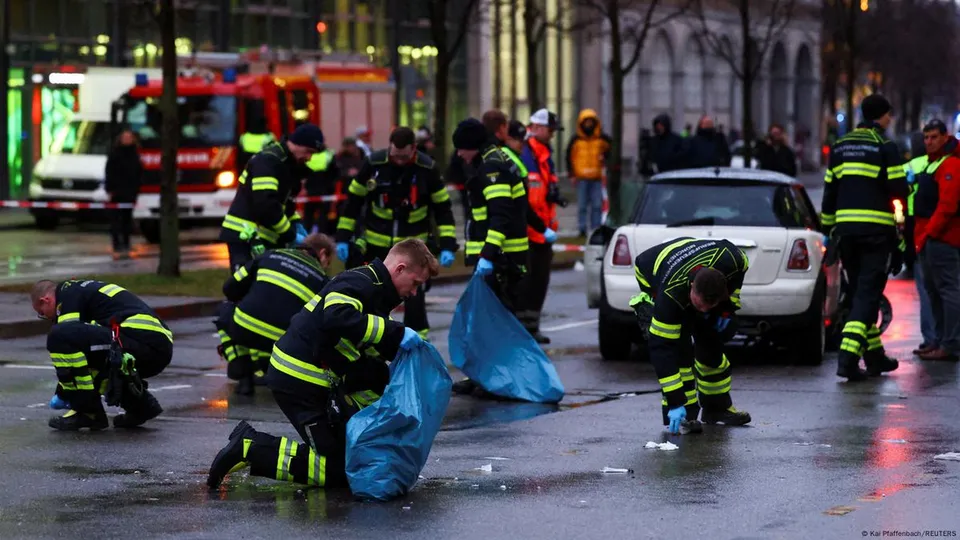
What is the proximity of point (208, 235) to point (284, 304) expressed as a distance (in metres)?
19.3

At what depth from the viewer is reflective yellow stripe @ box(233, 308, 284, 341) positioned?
37.4ft

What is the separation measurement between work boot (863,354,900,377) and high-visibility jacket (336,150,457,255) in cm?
306

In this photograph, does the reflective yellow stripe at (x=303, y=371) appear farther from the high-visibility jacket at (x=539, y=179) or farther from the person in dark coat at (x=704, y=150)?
the person in dark coat at (x=704, y=150)

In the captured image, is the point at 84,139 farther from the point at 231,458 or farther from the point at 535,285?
the point at 231,458

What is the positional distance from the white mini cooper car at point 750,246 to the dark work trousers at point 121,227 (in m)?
12.9

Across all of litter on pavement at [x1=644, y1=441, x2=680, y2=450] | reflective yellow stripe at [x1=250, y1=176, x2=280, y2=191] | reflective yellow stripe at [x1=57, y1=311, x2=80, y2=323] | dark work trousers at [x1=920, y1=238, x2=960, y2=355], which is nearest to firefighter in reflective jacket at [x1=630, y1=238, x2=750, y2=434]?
litter on pavement at [x1=644, y1=441, x2=680, y2=450]

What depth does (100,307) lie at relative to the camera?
10492 millimetres

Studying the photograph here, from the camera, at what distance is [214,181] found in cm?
2978

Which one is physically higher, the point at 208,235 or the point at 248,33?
the point at 248,33

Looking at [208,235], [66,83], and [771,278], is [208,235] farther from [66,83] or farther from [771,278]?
[771,278]

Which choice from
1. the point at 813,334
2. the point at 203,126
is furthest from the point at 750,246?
the point at 203,126

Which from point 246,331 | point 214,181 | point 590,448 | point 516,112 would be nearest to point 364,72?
point 214,181

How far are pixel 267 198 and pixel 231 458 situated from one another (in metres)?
5.11

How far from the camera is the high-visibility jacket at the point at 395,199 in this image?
1295 centimetres
